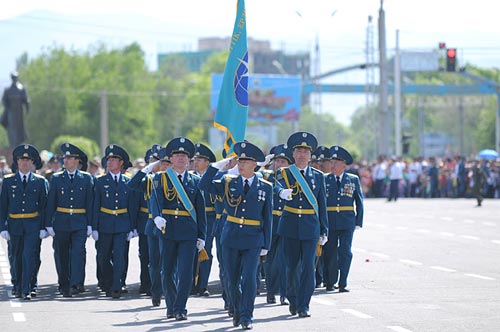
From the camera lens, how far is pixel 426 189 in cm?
5350

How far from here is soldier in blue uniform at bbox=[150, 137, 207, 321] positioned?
1459 centimetres

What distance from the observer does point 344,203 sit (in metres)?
18.2

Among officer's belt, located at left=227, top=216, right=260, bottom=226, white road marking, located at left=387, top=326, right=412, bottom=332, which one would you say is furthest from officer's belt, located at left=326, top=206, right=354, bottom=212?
white road marking, located at left=387, top=326, right=412, bottom=332

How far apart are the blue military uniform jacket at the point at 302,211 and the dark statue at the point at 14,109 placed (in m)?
25.9

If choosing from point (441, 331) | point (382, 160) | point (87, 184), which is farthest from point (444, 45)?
point (441, 331)

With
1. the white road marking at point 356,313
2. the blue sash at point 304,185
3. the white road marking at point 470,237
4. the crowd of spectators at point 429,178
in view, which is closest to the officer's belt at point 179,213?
the blue sash at point 304,185

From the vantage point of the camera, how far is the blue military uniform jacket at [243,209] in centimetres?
1384

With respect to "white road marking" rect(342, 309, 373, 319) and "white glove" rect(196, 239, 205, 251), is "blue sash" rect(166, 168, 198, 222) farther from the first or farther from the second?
"white road marking" rect(342, 309, 373, 319)

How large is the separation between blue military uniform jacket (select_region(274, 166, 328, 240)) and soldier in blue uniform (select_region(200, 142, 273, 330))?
97cm

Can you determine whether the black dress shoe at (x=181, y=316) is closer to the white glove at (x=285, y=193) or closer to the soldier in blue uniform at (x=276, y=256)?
the white glove at (x=285, y=193)

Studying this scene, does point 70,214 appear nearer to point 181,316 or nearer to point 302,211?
point 181,316

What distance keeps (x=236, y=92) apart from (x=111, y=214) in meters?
2.91

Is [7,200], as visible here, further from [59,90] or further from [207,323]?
[59,90]

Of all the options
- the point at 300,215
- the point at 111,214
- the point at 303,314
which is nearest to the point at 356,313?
the point at 303,314
